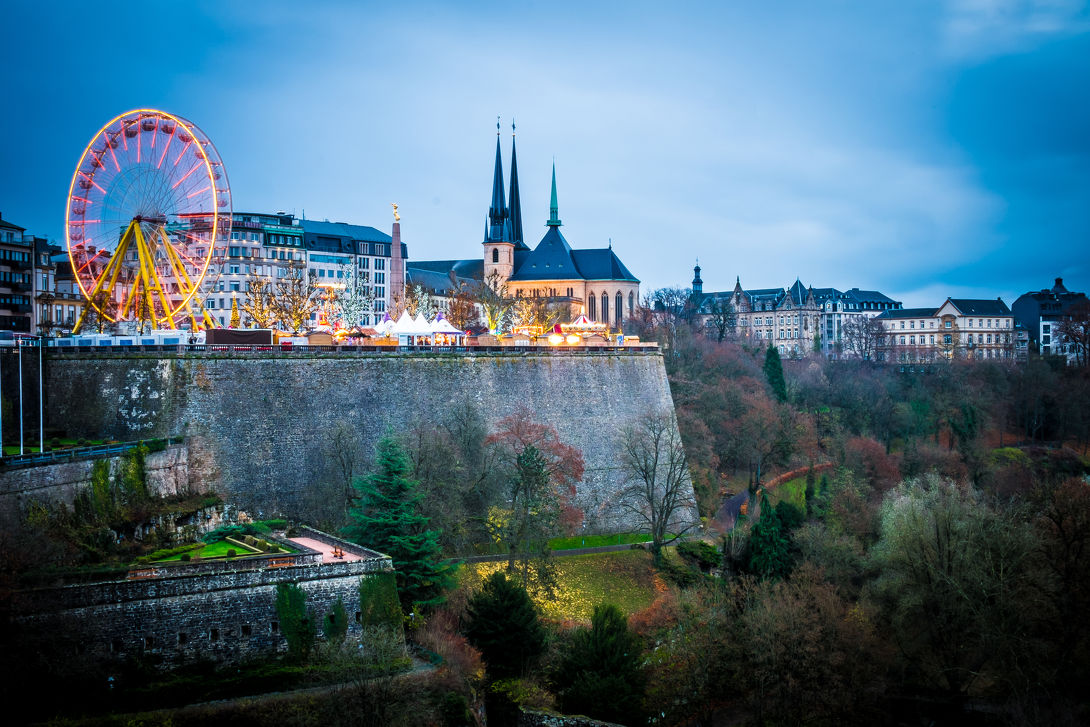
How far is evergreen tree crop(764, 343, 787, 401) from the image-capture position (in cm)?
6303

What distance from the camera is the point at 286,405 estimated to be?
3606 cm

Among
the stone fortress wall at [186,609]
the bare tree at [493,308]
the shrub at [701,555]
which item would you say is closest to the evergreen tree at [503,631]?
the stone fortress wall at [186,609]

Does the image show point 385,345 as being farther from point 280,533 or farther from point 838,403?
point 838,403

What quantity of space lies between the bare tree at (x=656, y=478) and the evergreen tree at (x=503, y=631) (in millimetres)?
12205

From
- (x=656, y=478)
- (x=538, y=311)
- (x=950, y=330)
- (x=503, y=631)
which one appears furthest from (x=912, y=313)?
(x=503, y=631)

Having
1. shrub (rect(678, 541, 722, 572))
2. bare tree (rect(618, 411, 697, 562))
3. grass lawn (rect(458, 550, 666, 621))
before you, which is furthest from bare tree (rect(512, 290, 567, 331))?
grass lawn (rect(458, 550, 666, 621))

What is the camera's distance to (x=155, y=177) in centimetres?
4044

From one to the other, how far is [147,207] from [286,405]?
11974mm

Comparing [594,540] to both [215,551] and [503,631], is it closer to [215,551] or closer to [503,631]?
[503,631]

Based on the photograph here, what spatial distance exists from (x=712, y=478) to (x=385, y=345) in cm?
1869

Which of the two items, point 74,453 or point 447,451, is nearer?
point 74,453

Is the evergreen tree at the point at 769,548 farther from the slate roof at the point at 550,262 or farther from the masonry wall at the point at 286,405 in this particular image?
the slate roof at the point at 550,262

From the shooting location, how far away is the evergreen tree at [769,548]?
35281 mm

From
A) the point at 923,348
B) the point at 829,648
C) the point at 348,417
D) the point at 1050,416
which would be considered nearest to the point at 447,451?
the point at 348,417
